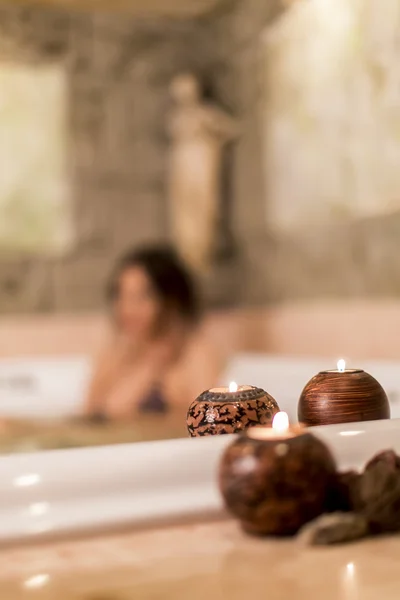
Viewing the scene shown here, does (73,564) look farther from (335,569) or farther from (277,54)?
(277,54)

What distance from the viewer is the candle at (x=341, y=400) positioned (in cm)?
68

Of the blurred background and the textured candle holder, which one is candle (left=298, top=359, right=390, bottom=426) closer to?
the textured candle holder

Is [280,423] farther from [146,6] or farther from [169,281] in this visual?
[146,6]

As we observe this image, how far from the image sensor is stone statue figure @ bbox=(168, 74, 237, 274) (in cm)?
316

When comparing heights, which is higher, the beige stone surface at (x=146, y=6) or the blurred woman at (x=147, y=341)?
the beige stone surface at (x=146, y=6)

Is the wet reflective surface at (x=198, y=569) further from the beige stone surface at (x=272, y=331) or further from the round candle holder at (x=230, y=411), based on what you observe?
the beige stone surface at (x=272, y=331)

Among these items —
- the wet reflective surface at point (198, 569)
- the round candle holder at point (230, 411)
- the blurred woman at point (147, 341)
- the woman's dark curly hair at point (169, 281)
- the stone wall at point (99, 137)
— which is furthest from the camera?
the stone wall at point (99, 137)

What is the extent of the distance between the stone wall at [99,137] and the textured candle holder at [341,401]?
248 cm

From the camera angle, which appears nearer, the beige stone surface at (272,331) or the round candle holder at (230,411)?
the round candle holder at (230,411)

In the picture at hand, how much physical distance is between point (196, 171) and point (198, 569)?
2762 mm

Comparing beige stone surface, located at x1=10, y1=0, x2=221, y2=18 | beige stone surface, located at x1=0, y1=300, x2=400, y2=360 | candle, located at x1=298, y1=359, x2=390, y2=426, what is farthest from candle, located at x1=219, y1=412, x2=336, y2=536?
beige stone surface, located at x1=10, y1=0, x2=221, y2=18

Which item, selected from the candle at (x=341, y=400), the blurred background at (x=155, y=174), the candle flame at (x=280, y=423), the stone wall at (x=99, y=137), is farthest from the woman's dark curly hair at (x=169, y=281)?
the candle flame at (x=280, y=423)

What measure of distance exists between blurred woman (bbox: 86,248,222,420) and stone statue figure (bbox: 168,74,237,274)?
398mm

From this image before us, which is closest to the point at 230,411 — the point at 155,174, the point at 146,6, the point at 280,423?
the point at 280,423
